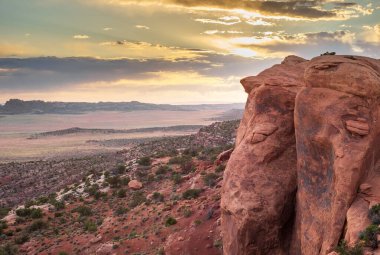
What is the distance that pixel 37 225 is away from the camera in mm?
43531

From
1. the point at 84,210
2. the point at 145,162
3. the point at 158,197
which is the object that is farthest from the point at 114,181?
the point at 158,197

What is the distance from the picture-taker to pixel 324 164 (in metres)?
15.5

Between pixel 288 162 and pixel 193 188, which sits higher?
pixel 288 162

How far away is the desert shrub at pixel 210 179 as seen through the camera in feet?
129

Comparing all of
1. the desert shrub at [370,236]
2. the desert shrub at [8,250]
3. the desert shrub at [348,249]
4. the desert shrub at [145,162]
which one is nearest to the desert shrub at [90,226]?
the desert shrub at [8,250]

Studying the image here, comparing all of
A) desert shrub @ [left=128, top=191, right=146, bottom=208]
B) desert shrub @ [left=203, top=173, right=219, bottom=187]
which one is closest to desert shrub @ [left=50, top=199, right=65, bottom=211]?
desert shrub @ [left=128, top=191, right=146, bottom=208]

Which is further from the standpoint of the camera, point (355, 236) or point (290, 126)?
point (290, 126)

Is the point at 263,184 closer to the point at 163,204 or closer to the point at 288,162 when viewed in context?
the point at 288,162

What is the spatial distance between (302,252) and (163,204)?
81.0 feet

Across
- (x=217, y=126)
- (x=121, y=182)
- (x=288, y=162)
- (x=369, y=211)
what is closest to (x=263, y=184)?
(x=288, y=162)

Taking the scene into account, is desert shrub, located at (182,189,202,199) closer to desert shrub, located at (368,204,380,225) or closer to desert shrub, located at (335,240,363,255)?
desert shrub, located at (335,240,363,255)

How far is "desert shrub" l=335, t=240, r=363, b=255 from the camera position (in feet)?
39.6

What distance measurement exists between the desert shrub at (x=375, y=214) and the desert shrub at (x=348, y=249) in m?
1.19

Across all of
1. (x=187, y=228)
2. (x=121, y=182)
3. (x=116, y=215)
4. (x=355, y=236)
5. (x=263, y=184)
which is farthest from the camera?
(x=121, y=182)
